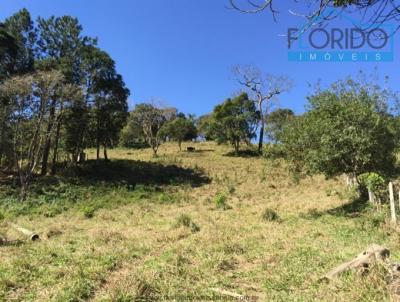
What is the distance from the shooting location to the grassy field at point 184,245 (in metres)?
5.34

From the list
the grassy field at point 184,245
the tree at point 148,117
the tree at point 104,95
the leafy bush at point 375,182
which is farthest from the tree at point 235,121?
the leafy bush at point 375,182

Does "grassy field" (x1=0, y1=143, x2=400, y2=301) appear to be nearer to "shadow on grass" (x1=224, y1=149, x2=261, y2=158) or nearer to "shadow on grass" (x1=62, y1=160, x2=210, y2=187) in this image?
"shadow on grass" (x1=62, y1=160, x2=210, y2=187)

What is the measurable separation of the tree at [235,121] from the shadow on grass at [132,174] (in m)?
7.88

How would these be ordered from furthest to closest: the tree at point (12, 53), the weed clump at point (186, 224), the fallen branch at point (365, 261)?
the tree at point (12, 53) < the weed clump at point (186, 224) < the fallen branch at point (365, 261)

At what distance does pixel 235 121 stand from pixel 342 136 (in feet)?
73.3

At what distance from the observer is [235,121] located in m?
34.3

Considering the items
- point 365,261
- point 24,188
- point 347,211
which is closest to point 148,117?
→ point 24,188

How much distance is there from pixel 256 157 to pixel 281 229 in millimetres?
23374

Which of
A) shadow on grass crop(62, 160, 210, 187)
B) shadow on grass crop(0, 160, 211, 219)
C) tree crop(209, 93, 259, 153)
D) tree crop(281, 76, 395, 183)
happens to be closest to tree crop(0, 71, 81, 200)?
shadow on grass crop(0, 160, 211, 219)

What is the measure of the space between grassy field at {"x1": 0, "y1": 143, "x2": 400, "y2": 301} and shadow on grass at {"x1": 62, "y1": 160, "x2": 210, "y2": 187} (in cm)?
213

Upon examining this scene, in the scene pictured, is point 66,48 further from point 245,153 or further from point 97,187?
point 245,153

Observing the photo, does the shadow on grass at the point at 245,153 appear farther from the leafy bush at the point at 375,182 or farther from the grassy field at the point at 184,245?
the leafy bush at the point at 375,182

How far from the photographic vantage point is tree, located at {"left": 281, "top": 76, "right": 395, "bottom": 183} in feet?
40.2

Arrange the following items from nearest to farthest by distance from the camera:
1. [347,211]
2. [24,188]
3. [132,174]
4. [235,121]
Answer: [347,211] < [24,188] < [132,174] < [235,121]
